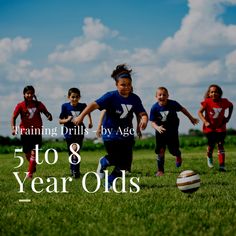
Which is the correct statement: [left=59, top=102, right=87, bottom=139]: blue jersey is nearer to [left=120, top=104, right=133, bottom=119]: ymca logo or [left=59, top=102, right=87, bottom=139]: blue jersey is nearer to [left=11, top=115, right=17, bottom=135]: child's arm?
[left=11, top=115, right=17, bottom=135]: child's arm

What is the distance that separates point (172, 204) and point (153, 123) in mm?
5994

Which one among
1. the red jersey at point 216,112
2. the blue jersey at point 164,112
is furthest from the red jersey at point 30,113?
the red jersey at point 216,112

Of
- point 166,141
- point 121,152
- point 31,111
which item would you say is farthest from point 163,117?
point 121,152

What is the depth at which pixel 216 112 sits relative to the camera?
1477 centimetres

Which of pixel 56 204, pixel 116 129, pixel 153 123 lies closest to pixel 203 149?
pixel 153 123

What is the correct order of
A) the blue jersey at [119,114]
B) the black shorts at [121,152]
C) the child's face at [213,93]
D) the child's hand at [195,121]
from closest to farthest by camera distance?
the blue jersey at [119,114], the black shorts at [121,152], the child's hand at [195,121], the child's face at [213,93]

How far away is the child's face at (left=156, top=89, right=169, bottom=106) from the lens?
13.2 metres

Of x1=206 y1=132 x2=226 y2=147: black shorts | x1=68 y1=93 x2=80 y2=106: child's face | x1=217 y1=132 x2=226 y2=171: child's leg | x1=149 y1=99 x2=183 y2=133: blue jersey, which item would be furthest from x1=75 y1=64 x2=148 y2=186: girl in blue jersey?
x1=206 y1=132 x2=226 y2=147: black shorts

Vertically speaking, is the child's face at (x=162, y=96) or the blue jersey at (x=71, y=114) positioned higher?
the child's face at (x=162, y=96)

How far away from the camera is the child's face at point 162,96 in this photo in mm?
13234

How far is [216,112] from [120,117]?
6.01 meters

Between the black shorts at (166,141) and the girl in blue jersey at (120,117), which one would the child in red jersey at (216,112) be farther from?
the girl in blue jersey at (120,117)

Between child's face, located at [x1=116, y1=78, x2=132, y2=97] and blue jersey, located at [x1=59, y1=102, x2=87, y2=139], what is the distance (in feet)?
12.8

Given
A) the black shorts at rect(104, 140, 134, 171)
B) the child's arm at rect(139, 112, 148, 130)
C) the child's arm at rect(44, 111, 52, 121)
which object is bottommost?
the black shorts at rect(104, 140, 134, 171)
